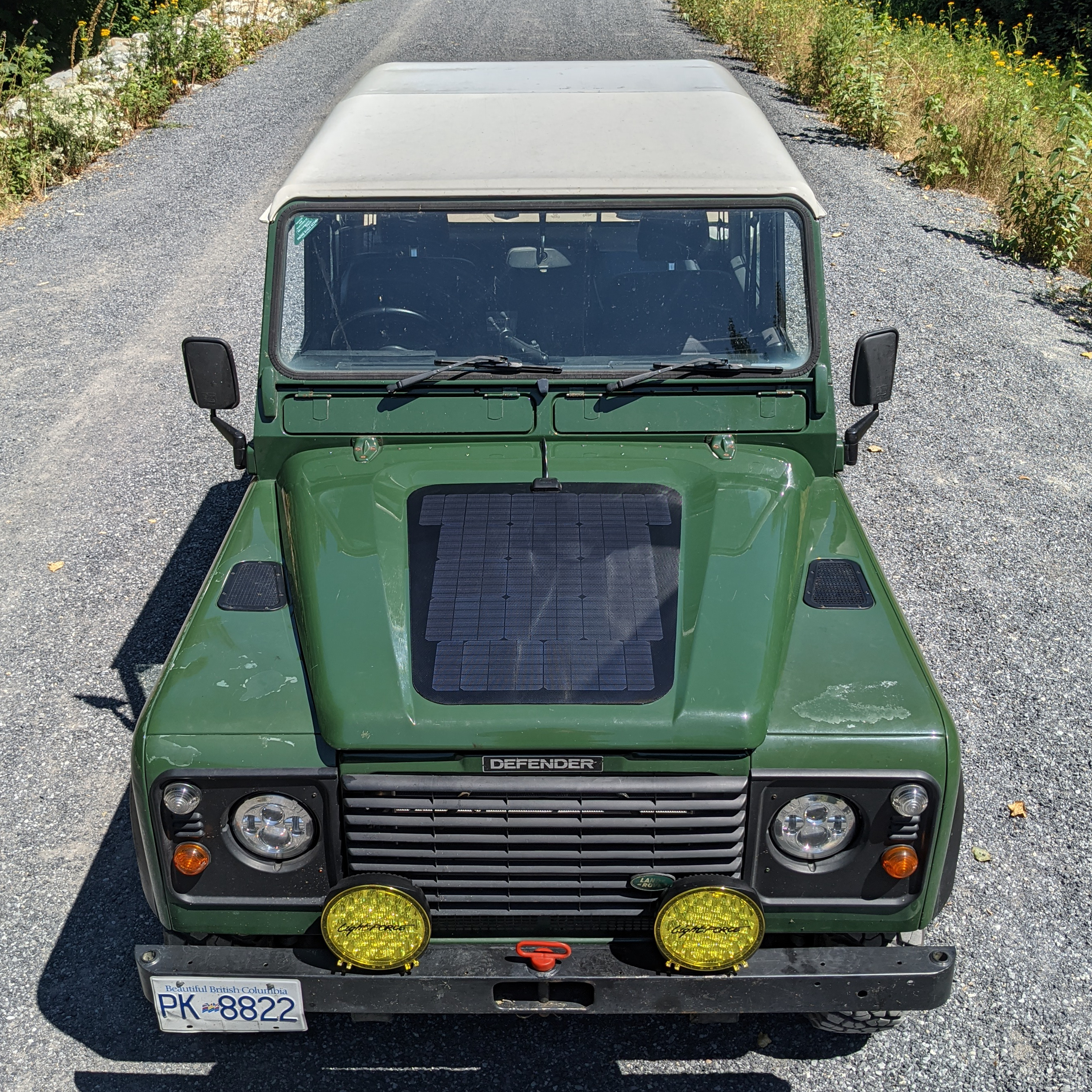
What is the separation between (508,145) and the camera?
3.88 metres

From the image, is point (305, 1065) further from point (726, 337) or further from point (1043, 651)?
point (1043, 651)

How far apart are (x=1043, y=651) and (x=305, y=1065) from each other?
3797 millimetres

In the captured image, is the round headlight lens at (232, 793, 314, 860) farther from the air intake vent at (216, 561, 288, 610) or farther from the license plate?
the air intake vent at (216, 561, 288, 610)

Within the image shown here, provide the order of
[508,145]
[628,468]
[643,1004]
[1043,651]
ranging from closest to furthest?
[643,1004] → [628,468] → [508,145] → [1043,651]

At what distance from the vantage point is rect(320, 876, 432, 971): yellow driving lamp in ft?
8.61

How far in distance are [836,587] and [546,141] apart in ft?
6.20

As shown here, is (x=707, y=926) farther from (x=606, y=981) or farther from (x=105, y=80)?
(x=105, y=80)

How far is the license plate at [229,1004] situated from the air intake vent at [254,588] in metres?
1.02

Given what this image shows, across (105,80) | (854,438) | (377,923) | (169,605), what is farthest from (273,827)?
(105,80)

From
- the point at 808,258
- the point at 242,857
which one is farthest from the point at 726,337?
the point at 242,857

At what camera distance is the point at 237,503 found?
20.9ft

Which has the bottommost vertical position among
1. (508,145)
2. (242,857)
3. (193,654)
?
(242,857)

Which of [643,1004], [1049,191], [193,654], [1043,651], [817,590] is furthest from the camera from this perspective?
[1049,191]

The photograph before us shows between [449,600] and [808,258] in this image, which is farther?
[808,258]
